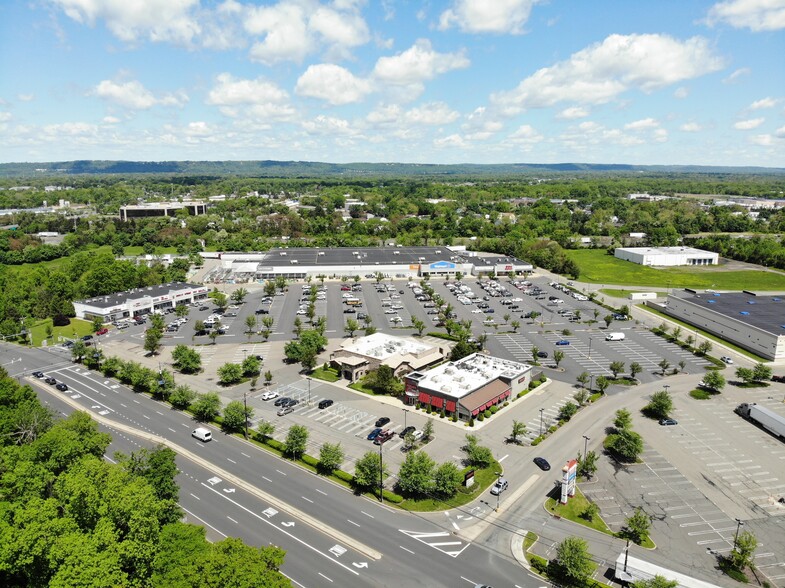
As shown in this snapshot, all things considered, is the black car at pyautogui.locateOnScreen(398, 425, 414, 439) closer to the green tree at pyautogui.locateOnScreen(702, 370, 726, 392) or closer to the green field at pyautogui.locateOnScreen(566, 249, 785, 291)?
the green tree at pyautogui.locateOnScreen(702, 370, 726, 392)

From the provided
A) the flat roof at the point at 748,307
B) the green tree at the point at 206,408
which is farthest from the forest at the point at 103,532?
the flat roof at the point at 748,307

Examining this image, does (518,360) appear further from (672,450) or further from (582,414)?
(672,450)

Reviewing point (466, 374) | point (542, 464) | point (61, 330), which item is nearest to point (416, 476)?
point (542, 464)

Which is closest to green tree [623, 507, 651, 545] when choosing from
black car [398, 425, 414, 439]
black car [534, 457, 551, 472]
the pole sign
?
the pole sign

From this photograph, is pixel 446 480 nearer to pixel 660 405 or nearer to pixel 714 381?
pixel 660 405

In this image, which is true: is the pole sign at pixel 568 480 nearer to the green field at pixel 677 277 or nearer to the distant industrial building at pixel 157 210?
the green field at pixel 677 277

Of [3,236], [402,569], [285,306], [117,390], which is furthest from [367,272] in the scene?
[3,236]
